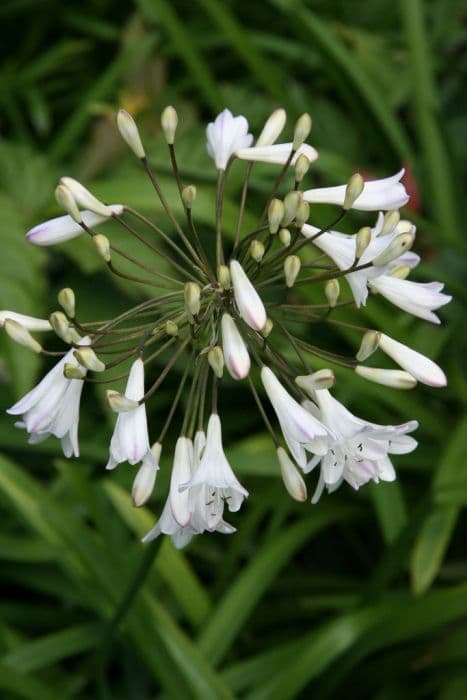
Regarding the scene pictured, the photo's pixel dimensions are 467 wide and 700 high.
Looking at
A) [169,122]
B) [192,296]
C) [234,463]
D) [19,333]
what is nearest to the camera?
[192,296]

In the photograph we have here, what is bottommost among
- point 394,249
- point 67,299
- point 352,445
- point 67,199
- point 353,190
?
point 352,445

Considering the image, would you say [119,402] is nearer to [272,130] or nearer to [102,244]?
[102,244]

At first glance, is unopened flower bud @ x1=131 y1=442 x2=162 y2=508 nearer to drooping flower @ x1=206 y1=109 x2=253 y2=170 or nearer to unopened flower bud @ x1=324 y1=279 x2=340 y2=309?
unopened flower bud @ x1=324 y1=279 x2=340 y2=309

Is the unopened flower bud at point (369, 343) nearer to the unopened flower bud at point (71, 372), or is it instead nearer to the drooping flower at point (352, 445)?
the drooping flower at point (352, 445)

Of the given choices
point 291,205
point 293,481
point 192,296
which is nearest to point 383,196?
point 291,205

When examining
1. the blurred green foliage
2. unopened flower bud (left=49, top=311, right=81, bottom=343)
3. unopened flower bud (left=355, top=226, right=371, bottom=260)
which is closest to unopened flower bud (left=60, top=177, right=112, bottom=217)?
unopened flower bud (left=49, top=311, right=81, bottom=343)

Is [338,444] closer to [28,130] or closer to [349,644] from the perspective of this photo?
[349,644]

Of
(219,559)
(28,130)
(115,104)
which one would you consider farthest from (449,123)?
(219,559)
